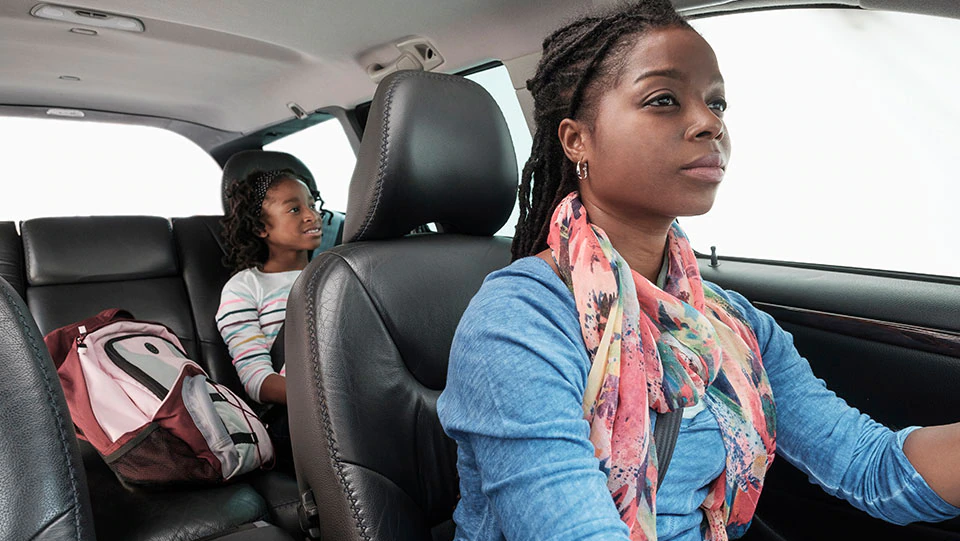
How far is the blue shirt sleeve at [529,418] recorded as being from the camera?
0.73 meters

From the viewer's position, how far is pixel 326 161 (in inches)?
130

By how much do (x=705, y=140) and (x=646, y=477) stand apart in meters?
0.43

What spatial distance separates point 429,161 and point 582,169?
0.42 meters

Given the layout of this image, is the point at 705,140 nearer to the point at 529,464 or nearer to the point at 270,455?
the point at 529,464

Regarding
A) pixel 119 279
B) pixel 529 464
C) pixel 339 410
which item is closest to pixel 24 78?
pixel 119 279

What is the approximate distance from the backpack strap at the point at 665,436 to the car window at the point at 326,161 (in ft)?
8.08

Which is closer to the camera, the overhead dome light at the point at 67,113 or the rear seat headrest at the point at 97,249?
the rear seat headrest at the point at 97,249

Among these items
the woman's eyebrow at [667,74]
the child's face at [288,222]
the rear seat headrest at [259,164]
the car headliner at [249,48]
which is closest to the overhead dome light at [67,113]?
the car headliner at [249,48]

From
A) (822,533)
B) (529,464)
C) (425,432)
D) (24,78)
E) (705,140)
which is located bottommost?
(822,533)

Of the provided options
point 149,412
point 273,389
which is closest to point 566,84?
point 149,412

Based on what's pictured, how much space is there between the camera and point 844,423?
41.6 inches

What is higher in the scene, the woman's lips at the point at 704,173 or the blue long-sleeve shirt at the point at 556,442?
the woman's lips at the point at 704,173

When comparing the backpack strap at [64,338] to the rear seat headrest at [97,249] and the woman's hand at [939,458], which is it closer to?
the rear seat headrest at [97,249]

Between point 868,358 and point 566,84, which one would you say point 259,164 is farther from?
point 868,358
